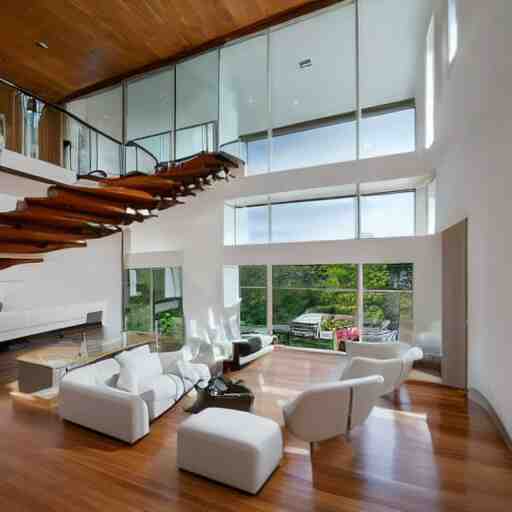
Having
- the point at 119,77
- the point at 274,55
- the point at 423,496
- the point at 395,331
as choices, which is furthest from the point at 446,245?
the point at 119,77

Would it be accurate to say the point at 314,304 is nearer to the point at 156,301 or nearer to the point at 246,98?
the point at 156,301

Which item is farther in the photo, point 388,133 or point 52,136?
point 388,133

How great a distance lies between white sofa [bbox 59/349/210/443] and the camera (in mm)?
3188

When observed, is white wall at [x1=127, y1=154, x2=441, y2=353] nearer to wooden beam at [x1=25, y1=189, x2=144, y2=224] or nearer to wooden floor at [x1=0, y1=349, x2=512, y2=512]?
wooden floor at [x1=0, y1=349, x2=512, y2=512]

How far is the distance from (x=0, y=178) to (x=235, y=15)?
6.17m

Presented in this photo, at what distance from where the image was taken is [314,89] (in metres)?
7.28

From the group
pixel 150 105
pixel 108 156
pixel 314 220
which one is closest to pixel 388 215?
pixel 314 220

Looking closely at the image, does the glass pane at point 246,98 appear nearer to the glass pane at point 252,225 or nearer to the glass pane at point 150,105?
the glass pane at point 252,225

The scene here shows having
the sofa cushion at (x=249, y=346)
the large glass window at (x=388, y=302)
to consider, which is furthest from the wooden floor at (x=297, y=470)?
the large glass window at (x=388, y=302)

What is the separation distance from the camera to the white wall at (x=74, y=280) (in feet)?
22.8

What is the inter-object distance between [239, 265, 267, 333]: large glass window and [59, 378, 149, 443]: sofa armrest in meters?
4.38

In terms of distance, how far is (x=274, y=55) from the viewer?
23.4 ft

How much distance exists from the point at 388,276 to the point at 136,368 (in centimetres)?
505

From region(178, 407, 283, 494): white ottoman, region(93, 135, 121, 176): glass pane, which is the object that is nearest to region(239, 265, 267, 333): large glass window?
region(93, 135, 121, 176): glass pane
